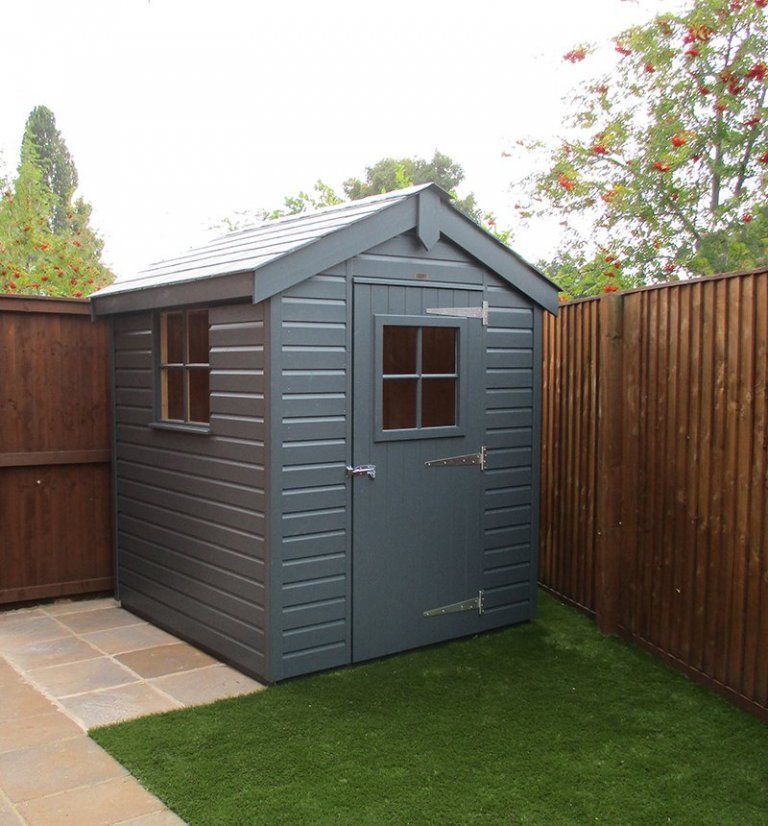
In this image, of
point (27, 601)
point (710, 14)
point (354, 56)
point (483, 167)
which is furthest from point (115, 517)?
point (354, 56)

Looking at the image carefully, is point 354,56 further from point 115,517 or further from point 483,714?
point 483,714

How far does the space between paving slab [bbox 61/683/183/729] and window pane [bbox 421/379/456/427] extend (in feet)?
6.54

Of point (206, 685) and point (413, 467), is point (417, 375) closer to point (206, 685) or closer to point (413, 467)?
point (413, 467)

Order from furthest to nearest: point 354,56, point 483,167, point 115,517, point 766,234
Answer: point 354,56 → point 483,167 → point 766,234 → point 115,517

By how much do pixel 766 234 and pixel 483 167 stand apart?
437 inches

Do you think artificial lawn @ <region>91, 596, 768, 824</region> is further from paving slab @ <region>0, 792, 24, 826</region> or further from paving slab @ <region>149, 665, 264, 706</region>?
paving slab @ <region>0, 792, 24, 826</region>

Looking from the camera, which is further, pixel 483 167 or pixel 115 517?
pixel 483 167

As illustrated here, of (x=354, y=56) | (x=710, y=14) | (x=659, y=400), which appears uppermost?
(x=354, y=56)

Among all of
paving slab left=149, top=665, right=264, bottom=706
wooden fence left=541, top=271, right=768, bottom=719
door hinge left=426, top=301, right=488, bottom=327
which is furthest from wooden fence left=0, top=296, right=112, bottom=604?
wooden fence left=541, top=271, right=768, bottom=719

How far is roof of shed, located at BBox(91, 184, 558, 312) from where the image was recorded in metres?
4.24

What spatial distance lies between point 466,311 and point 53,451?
3005 mm

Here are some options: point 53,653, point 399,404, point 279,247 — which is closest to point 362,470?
point 399,404

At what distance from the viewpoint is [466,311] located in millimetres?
5004

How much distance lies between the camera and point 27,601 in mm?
5887
